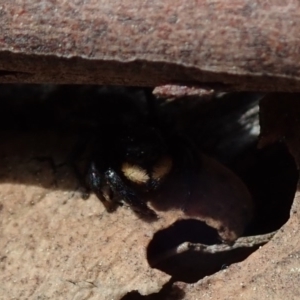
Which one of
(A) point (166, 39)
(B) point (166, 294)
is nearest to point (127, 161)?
(B) point (166, 294)

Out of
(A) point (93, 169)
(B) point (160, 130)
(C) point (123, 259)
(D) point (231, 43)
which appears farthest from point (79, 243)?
(D) point (231, 43)

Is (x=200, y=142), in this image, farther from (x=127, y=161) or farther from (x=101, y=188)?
(x=101, y=188)

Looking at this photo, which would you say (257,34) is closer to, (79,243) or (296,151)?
(296,151)

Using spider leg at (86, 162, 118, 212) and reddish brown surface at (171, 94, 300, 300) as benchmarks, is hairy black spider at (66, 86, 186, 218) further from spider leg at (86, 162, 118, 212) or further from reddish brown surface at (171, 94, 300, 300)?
reddish brown surface at (171, 94, 300, 300)

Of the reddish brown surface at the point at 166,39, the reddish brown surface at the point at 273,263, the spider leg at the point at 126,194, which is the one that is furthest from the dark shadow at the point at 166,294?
the reddish brown surface at the point at 166,39

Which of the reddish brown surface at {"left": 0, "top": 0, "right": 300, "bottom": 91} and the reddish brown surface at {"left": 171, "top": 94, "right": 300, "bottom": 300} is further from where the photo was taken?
the reddish brown surface at {"left": 171, "top": 94, "right": 300, "bottom": 300}

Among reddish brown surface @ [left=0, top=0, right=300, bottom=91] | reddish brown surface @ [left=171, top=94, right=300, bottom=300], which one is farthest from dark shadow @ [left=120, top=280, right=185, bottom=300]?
reddish brown surface @ [left=0, top=0, right=300, bottom=91]

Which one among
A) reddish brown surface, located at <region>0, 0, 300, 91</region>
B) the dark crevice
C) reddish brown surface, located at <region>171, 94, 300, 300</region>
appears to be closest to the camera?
reddish brown surface, located at <region>0, 0, 300, 91</region>

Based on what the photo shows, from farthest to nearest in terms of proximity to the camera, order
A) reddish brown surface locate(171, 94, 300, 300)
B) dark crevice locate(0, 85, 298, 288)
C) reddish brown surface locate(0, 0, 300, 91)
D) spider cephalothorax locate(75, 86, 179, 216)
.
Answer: spider cephalothorax locate(75, 86, 179, 216)
dark crevice locate(0, 85, 298, 288)
reddish brown surface locate(171, 94, 300, 300)
reddish brown surface locate(0, 0, 300, 91)

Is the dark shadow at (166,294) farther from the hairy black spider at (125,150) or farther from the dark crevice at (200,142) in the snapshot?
the hairy black spider at (125,150)

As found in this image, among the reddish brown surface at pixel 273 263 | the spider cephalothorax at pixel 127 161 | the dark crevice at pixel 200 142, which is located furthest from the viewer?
the spider cephalothorax at pixel 127 161
